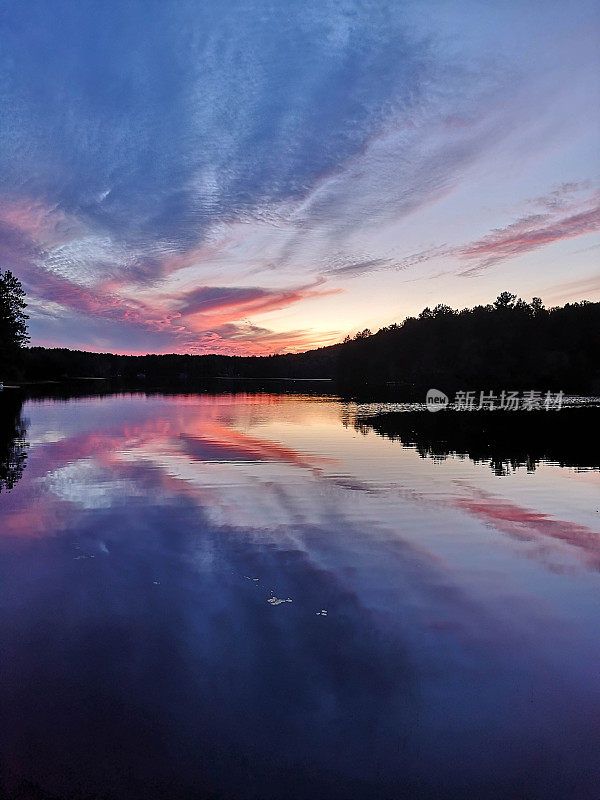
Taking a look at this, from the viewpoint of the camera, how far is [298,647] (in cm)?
691

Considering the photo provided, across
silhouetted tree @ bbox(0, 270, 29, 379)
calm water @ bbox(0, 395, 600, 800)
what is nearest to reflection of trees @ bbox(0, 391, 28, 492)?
calm water @ bbox(0, 395, 600, 800)

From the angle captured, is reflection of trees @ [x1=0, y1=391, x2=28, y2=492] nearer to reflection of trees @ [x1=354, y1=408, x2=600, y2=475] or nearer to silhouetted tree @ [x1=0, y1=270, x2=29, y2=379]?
reflection of trees @ [x1=354, y1=408, x2=600, y2=475]

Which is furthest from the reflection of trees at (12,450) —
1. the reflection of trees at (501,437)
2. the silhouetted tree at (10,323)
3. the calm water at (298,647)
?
the silhouetted tree at (10,323)

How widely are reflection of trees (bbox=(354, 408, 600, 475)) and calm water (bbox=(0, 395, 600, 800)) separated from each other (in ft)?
30.4

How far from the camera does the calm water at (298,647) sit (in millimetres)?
4867

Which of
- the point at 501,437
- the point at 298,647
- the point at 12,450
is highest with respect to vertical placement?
the point at 501,437

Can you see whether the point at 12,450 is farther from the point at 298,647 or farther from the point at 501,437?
the point at 501,437

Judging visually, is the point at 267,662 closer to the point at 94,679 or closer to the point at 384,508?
the point at 94,679

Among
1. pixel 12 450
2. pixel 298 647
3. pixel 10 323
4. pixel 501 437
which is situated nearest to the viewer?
pixel 298 647

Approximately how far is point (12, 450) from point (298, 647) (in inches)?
893

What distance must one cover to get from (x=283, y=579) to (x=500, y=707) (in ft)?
14.3

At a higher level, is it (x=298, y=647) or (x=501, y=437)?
(x=501, y=437)

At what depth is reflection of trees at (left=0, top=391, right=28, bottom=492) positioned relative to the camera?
18094mm

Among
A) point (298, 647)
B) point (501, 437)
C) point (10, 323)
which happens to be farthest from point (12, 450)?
point (10, 323)
